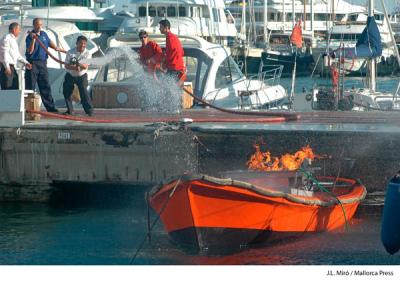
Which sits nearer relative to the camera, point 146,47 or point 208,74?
point 146,47

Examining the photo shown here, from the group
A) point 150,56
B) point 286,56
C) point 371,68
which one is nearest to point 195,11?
point 371,68

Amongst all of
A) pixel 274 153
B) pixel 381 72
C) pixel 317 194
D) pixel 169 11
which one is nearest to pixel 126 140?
pixel 274 153

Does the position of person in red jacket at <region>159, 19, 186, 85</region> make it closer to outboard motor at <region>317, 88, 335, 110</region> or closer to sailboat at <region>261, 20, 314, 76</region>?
outboard motor at <region>317, 88, 335, 110</region>

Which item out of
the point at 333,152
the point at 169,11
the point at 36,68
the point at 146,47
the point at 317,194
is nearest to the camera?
the point at 317,194

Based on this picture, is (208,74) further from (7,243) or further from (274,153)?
(7,243)

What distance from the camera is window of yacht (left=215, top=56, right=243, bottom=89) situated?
24125 mm

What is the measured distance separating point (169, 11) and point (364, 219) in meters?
30.5

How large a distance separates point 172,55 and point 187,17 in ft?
81.3

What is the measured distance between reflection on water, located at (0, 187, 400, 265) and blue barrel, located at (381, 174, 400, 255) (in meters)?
0.67

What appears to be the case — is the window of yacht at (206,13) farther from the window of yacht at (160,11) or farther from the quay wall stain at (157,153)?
the quay wall stain at (157,153)

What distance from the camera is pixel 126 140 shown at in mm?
16750

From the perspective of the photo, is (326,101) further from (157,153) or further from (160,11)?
(160,11)

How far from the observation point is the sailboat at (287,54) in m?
62.2

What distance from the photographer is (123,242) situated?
1502 cm
